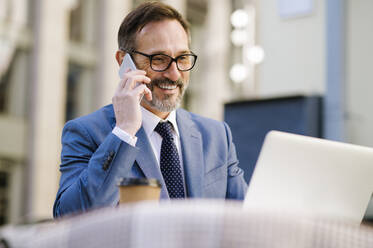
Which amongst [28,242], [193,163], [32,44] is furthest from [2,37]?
[28,242]

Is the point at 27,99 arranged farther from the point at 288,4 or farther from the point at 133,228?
the point at 133,228

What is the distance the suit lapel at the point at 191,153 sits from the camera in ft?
6.97

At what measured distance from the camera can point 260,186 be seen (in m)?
1.54

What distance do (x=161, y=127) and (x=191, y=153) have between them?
15 cm

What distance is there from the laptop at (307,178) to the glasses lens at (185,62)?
0.70m

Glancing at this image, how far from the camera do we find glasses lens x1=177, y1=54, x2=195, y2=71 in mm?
2166

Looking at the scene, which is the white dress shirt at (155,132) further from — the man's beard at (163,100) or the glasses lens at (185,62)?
the glasses lens at (185,62)

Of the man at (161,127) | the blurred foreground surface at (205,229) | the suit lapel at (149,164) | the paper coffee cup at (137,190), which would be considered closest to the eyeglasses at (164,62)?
the man at (161,127)

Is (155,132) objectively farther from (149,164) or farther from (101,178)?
(101,178)

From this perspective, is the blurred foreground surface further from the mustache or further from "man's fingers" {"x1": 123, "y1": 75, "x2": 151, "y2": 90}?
the mustache

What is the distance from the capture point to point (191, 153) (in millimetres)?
2201

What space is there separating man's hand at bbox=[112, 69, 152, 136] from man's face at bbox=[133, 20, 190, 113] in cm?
21

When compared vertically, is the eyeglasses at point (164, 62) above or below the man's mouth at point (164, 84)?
above

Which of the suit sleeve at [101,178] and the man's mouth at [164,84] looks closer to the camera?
the suit sleeve at [101,178]
